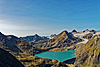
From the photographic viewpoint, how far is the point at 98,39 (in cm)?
10862

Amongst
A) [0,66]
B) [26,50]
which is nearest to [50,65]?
[0,66]

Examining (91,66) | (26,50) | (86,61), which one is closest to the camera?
(91,66)

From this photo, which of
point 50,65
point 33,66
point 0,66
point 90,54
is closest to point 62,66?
point 50,65

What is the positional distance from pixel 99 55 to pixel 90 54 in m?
9.88

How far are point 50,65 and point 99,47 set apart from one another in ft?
181

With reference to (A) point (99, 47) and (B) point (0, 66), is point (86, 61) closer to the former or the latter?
(A) point (99, 47)

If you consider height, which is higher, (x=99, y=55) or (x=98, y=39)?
(x=98, y=39)

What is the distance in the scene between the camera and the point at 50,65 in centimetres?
7281

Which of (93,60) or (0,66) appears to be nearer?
(0,66)

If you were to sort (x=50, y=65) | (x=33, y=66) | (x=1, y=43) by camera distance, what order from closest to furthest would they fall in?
(x=33, y=66) → (x=50, y=65) → (x=1, y=43)

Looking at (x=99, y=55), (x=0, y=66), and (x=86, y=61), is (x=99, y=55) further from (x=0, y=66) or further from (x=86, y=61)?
(x=0, y=66)

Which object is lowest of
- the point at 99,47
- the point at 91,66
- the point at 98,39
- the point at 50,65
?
the point at 91,66

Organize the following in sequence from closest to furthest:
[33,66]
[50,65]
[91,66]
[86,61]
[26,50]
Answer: [33,66] → [50,65] → [91,66] → [86,61] → [26,50]

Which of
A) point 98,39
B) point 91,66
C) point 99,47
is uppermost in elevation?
point 98,39
